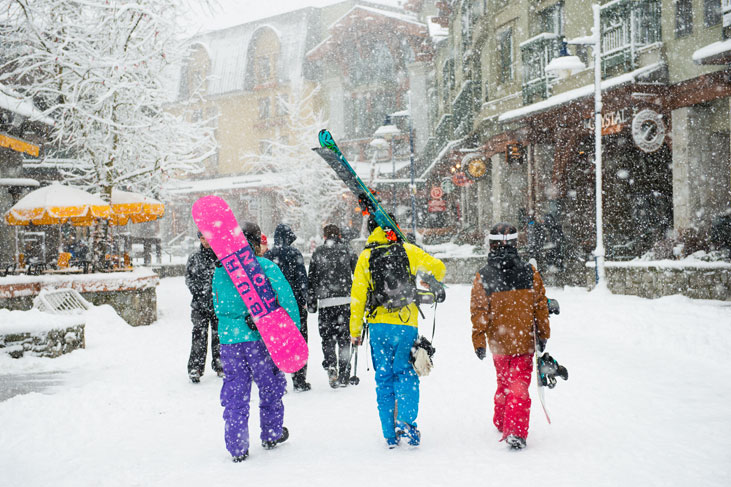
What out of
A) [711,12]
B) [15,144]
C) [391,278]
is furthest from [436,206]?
[391,278]

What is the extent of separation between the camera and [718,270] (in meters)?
10.1

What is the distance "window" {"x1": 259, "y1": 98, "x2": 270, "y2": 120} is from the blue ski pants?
39.9 m

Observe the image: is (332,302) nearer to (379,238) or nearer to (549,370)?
(379,238)

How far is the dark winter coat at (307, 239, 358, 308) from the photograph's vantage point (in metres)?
6.77

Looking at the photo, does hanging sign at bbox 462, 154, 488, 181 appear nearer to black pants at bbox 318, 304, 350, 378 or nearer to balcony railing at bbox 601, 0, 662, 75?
balcony railing at bbox 601, 0, 662, 75

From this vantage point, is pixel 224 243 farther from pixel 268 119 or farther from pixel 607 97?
pixel 268 119

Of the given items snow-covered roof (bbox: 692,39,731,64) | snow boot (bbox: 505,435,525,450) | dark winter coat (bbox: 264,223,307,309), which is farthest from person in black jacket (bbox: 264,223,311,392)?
snow-covered roof (bbox: 692,39,731,64)

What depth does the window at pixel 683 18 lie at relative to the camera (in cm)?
1372

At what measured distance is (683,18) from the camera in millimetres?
13875

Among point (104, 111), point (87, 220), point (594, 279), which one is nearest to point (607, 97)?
point (594, 279)

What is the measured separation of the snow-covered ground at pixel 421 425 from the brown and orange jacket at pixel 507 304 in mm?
815

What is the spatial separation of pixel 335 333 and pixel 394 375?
7.36 feet

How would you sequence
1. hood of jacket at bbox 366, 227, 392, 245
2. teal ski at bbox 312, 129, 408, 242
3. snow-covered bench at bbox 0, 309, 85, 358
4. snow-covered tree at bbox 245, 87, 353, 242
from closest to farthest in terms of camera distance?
teal ski at bbox 312, 129, 408, 242 < hood of jacket at bbox 366, 227, 392, 245 < snow-covered bench at bbox 0, 309, 85, 358 < snow-covered tree at bbox 245, 87, 353, 242

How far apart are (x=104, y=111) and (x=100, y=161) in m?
1.78
